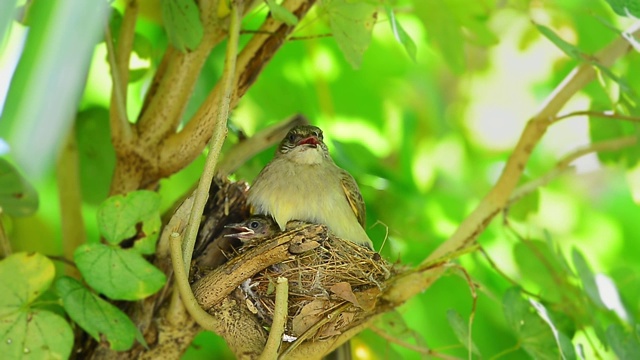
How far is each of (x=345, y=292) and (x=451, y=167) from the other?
227 centimetres

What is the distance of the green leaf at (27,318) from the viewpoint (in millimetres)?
2236

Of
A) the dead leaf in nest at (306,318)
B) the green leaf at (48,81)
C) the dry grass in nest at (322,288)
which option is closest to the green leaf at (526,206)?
the dry grass in nest at (322,288)

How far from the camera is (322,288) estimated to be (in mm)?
2375

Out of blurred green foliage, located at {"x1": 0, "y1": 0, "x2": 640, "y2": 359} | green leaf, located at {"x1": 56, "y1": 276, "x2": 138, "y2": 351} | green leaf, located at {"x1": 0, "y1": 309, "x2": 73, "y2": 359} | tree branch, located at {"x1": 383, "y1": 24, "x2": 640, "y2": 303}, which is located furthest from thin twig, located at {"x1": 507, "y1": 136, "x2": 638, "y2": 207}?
green leaf, located at {"x1": 0, "y1": 309, "x2": 73, "y2": 359}

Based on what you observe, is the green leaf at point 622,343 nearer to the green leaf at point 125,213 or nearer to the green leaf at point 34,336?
the green leaf at point 125,213

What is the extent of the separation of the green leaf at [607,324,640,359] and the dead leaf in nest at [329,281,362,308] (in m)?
0.90

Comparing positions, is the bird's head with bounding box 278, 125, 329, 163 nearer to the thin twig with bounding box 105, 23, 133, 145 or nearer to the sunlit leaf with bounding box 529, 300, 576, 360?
the thin twig with bounding box 105, 23, 133, 145

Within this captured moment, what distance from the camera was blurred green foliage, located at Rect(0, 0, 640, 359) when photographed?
9.47 feet

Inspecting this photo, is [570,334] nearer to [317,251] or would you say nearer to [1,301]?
[317,251]

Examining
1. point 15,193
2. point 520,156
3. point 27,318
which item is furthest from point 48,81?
point 520,156

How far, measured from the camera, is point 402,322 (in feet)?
9.68

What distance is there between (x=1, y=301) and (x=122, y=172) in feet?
1.94

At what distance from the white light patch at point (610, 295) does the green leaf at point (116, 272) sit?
1627 millimetres

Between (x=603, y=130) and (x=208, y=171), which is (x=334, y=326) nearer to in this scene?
(x=208, y=171)
